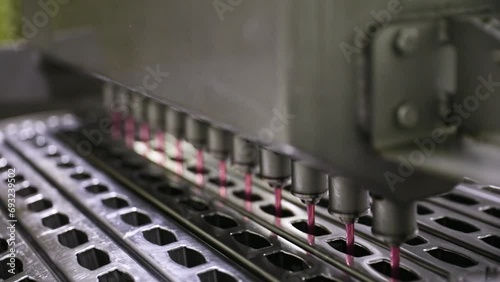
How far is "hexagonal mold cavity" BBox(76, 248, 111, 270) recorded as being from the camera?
0.97 m

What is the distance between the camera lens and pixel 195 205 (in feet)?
3.82

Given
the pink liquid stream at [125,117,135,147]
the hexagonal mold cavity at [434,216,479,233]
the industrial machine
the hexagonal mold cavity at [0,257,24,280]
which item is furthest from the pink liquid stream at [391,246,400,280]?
the pink liquid stream at [125,117,135,147]

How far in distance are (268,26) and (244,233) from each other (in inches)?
19.1

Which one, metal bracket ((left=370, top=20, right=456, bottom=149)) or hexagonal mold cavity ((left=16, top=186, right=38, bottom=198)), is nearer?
metal bracket ((left=370, top=20, right=456, bottom=149))

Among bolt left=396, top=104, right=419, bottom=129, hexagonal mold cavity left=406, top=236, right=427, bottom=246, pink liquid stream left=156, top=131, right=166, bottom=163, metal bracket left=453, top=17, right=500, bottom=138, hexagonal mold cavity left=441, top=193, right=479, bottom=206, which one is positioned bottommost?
hexagonal mold cavity left=406, top=236, right=427, bottom=246

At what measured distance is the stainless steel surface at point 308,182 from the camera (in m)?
0.83

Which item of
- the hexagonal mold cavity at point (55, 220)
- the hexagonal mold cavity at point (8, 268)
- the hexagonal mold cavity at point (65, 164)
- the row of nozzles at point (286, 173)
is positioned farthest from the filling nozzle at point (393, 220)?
the hexagonal mold cavity at point (65, 164)

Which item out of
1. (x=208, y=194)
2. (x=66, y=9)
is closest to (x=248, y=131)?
(x=208, y=194)

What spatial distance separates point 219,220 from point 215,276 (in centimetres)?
23

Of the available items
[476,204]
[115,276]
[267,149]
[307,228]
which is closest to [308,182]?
[267,149]

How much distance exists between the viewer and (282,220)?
1.05m

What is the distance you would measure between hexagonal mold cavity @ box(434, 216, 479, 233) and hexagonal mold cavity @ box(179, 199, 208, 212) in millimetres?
411

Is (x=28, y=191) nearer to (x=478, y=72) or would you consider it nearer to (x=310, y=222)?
(x=310, y=222)

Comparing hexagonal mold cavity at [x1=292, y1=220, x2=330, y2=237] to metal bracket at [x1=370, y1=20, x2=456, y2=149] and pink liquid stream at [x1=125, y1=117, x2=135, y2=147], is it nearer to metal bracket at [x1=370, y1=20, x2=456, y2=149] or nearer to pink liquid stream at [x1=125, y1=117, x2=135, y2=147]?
metal bracket at [x1=370, y1=20, x2=456, y2=149]
